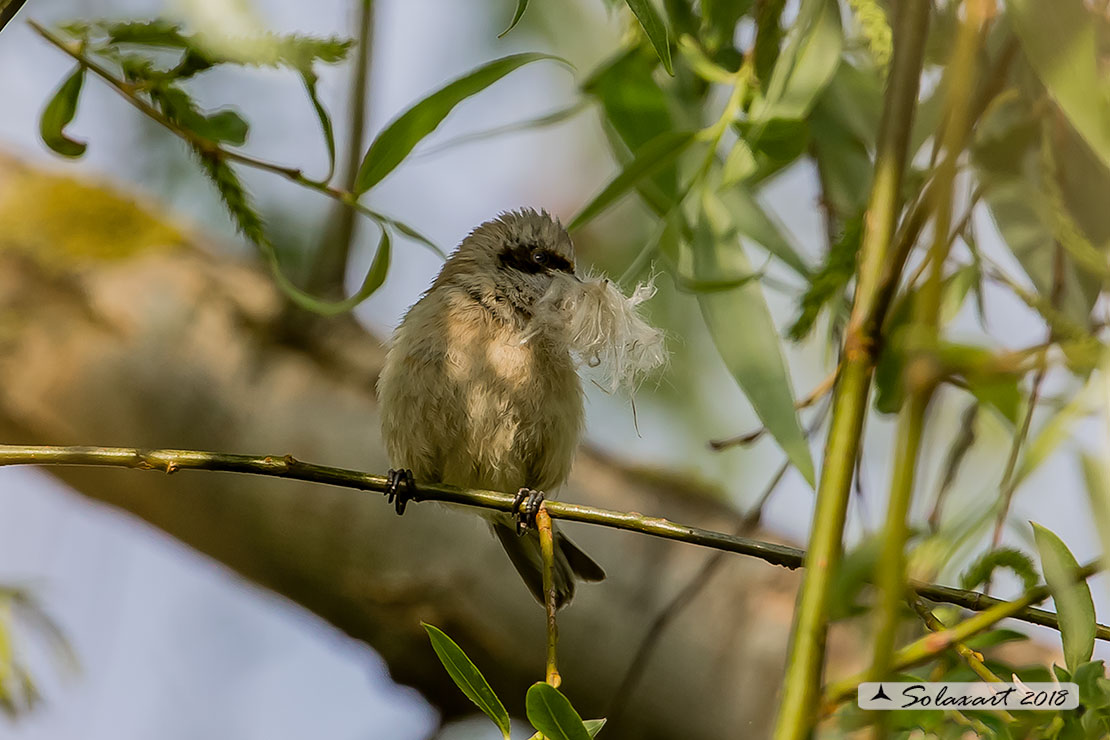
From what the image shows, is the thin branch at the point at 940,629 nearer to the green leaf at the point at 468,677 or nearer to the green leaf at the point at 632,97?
the green leaf at the point at 468,677

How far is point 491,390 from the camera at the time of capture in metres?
2.41

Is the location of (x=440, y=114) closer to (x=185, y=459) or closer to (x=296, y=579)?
(x=185, y=459)

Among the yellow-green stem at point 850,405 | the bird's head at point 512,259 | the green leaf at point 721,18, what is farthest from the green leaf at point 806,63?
the bird's head at point 512,259

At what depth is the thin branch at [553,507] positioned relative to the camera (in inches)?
44.8

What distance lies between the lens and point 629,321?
146 centimetres

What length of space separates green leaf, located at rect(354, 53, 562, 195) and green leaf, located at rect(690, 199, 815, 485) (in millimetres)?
406

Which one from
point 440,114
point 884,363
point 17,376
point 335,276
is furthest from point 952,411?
point 17,376

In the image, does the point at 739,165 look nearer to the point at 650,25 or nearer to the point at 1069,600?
the point at 650,25

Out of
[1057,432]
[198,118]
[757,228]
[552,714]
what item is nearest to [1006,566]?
[1057,432]

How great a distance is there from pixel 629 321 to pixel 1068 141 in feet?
2.52

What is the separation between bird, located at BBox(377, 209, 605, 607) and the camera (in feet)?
7.93

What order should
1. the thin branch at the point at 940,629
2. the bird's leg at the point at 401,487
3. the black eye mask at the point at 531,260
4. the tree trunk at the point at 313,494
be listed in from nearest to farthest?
the thin branch at the point at 940,629
the bird's leg at the point at 401,487
the black eye mask at the point at 531,260
the tree trunk at the point at 313,494

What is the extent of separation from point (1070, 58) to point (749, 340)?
60 centimetres

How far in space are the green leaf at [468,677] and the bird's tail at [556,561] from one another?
1067 millimetres
